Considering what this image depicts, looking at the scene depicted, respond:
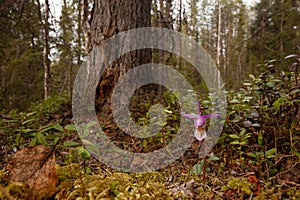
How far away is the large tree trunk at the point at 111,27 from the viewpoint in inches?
123

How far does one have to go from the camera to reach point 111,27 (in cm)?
316

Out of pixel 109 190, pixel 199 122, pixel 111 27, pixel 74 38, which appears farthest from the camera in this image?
pixel 74 38

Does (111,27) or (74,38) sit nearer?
(111,27)

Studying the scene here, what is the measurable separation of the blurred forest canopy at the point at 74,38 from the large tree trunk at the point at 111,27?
1.82 ft

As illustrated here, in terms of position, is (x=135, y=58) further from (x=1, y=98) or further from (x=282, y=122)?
(x=1, y=98)

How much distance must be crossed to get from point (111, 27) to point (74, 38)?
10.1m

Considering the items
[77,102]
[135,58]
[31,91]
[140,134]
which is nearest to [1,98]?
[31,91]

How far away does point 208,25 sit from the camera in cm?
2902

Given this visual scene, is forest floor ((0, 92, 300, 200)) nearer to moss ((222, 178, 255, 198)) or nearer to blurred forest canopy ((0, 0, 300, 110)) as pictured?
moss ((222, 178, 255, 198))

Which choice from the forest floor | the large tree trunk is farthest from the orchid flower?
the large tree trunk

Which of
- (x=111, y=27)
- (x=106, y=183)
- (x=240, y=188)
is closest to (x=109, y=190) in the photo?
(x=106, y=183)

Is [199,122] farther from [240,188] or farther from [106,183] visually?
[106,183]

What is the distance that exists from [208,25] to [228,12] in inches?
98.8

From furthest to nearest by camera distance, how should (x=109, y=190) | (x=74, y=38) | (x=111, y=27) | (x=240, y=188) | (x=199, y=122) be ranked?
(x=74, y=38) → (x=111, y=27) → (x=199, y=122) → (x=240, y=188) → (x=109, y=190)
